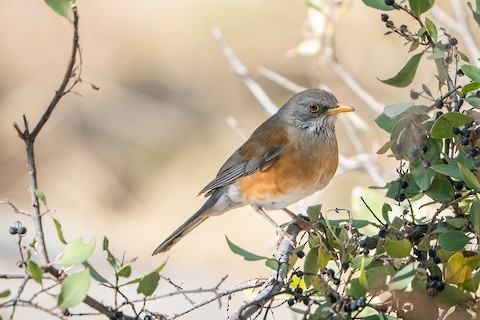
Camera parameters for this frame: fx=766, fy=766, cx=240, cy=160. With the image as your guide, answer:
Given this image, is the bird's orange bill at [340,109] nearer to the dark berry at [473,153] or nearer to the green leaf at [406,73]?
the green leaf at [406,73]

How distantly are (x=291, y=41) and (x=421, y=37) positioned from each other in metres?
9.27

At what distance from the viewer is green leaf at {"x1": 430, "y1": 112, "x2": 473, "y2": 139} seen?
112 inches

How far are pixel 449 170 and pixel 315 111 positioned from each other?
265 cm

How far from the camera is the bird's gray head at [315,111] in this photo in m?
5.34

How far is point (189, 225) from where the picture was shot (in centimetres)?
510

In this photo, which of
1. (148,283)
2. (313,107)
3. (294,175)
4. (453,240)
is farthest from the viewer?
(313,107)

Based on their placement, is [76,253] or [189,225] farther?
[189,225]

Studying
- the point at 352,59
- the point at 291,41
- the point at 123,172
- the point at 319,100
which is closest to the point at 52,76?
the point at 123,172

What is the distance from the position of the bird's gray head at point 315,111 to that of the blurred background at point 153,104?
5318 mm

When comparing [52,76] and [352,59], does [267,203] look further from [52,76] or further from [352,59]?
[52,76]

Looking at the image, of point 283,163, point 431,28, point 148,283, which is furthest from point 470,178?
point 283,163

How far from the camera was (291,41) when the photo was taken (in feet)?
40.1

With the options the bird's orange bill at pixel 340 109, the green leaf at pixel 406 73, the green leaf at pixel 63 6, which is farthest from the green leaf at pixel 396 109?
the bird's orange bill at pixel 340 109

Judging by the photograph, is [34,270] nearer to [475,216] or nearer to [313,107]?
[475,216]
